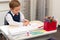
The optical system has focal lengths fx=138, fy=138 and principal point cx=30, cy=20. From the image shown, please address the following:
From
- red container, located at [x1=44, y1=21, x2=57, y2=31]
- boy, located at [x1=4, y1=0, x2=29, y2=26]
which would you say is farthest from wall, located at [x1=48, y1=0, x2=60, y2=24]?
red container, located at [x1=44, y1=21, x2=57, y2=31]

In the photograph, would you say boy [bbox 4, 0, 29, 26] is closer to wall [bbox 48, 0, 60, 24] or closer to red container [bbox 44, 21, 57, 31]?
red container [bbox 44, 21, 57, 31]

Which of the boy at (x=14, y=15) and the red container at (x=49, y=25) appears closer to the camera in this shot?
the red container at (x=49, y=25)

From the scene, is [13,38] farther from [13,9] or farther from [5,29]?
[13,9]

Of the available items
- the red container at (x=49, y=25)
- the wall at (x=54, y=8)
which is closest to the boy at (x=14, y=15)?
the red container at (x=49, y=25)

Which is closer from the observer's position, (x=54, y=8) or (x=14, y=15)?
(x=14, y=15)

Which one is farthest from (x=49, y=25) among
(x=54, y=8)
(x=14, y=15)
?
(x=54, y=8)

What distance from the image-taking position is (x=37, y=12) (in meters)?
3.55

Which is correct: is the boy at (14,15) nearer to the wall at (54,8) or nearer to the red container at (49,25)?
the red container at (49,25)

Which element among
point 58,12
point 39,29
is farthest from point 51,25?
point 58,12

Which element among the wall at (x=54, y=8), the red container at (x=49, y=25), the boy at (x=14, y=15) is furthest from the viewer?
the wall at (x=54, y=8)

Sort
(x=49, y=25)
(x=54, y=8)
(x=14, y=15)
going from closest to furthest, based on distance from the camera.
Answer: (x=49, y=25) → (x=14, y=15) → (x=54, y=8)

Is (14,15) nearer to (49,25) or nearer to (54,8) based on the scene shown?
(49,25)

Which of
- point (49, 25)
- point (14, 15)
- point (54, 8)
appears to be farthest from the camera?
point (54, 8)

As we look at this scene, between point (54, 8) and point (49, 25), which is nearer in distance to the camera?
point (49, 25)
